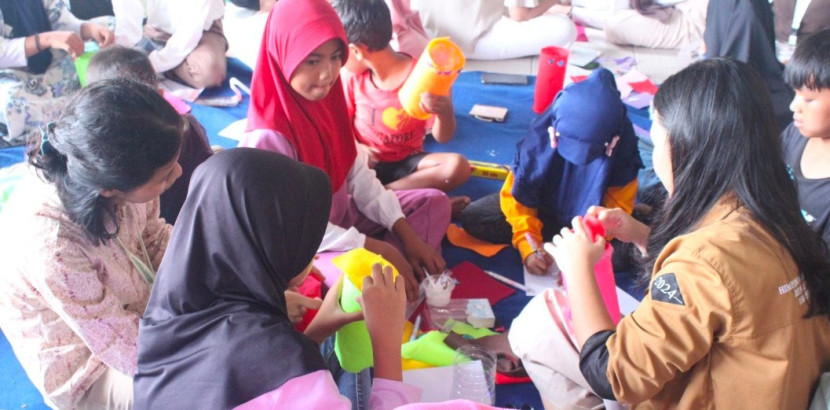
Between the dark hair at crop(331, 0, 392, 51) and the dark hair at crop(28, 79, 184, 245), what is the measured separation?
1.04m

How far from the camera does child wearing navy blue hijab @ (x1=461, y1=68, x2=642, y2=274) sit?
5.95 feet

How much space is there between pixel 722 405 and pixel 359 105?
5.38ft

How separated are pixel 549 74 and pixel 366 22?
1.11 meters

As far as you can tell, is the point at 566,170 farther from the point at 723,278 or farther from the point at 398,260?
the point at 723,278

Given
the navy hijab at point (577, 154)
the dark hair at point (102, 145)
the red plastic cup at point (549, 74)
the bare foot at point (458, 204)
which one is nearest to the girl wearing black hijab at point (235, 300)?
the dark hair at point (102, 145)

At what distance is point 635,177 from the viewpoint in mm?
1960

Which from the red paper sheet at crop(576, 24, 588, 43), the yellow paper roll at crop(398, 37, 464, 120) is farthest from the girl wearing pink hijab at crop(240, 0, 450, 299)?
the red paper sheet at crop(576, 24, 588, 43)

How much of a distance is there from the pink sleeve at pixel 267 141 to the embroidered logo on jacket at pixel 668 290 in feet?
3.37

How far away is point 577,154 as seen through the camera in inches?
72.5

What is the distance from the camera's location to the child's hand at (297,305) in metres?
1.43

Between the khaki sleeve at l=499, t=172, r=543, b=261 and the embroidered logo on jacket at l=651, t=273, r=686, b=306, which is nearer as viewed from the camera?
the embroidered logo on jacket at l=651, t=273, r=686, b=306

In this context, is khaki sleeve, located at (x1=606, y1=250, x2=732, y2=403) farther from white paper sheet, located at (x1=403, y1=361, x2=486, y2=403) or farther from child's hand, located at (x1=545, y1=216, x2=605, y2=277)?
white paper sheet, located at (x1=403, y1=361, x2=486, y2=403)

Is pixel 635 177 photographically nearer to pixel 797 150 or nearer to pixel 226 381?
pixel 797 150

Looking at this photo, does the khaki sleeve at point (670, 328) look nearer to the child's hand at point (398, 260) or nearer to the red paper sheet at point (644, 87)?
the child's hand at point (398, 260)
